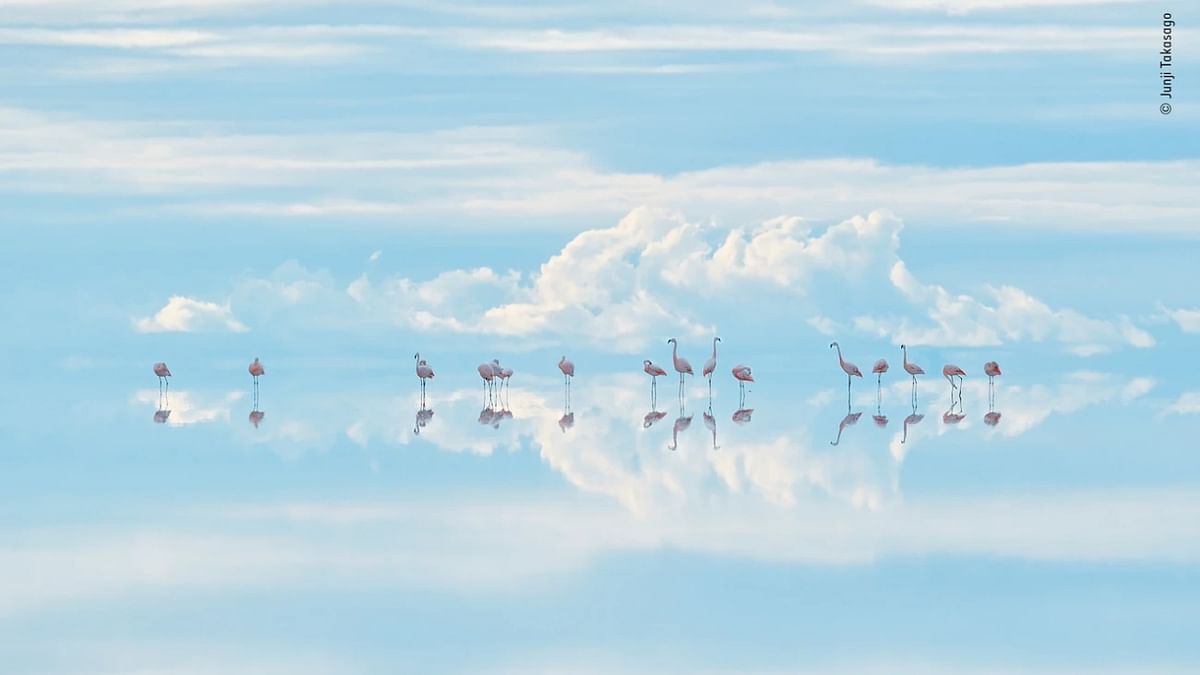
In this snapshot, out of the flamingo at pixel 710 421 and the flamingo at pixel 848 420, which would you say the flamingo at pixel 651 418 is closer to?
the flamingo at pixel 710 421

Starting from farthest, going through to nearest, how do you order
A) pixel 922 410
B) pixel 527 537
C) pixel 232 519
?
1. pixel 922 410
2. pixel 232 519
3. pixel 527 537

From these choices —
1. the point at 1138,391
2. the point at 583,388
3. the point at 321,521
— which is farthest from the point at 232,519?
the point at 1138,391

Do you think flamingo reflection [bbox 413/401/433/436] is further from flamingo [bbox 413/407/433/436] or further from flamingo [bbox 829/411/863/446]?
flamingo [bbox 829/411/863/446]

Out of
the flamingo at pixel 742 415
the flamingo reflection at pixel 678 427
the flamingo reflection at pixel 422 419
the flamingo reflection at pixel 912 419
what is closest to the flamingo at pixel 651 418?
the flamingo reflection at pixel 678 427

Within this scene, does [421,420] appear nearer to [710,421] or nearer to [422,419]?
[422,419]

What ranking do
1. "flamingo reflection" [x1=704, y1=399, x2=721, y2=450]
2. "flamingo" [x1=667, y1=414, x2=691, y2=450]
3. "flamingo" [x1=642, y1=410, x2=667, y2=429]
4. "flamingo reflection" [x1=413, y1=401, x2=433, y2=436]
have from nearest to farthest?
"flamingo" [x1=667, y1=414, x2=691, y2=450] → "flamingo reflection" [x1=704, y1=399, x2=721, y2=450] → "flamingo reflection" [x1=413, y1=401, x2=433, y2=436] → "flamingo" [x1=642, y1=410, x2=667, y2=429]

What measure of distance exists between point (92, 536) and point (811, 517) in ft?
18.3

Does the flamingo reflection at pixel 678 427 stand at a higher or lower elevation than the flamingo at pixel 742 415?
lower

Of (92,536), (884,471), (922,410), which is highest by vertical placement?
(922,410)

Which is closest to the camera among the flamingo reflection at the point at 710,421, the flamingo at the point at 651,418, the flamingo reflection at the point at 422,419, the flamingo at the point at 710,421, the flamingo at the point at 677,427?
the flamingo at the point at 677,427

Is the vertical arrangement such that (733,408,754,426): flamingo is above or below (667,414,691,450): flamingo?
above

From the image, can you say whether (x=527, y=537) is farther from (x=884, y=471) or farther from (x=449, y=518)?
(x=884, y=471)

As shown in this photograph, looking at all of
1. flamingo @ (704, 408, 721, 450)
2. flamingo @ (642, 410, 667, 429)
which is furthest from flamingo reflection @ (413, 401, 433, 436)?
flamingo @ (704, 408, 721, 450)

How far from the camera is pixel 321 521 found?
50.9 feet
